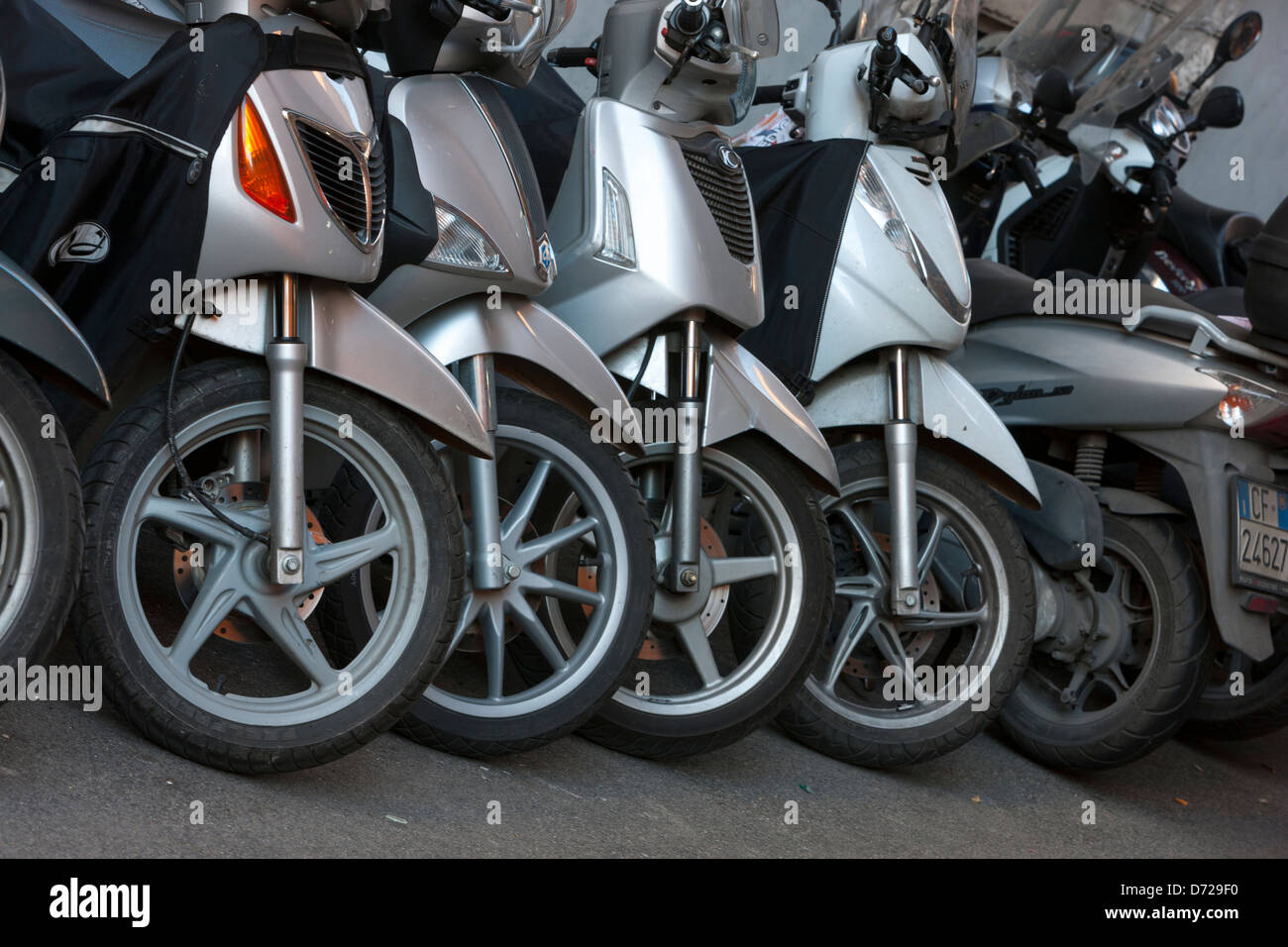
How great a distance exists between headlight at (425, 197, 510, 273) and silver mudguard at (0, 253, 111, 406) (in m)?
0.73

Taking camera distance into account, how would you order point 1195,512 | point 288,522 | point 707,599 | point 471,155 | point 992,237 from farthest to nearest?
1. point 992,237
2. point 1195,512
3. point 707,599
4. point 471,155
5. point 288,522

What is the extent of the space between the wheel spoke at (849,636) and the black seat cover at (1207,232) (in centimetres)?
302

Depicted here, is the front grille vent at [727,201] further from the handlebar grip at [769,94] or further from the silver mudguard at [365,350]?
the silver mudguard at [365,350]

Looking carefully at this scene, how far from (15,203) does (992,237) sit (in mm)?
3580

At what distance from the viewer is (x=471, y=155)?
2697 mm

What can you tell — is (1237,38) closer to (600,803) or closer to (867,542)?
(867,542)

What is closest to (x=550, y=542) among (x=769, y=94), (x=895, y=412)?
(x=895, y=412)

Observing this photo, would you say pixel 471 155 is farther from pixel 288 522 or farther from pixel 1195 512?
pixel 1195 512

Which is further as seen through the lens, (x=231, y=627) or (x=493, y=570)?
(x=493, y=570)

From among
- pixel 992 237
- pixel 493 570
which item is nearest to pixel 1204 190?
pixel 992 237

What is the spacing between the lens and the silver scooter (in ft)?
9.44

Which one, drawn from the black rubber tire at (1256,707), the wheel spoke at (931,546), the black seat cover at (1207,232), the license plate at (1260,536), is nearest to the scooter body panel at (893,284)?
the wheel spoke at (931,546)

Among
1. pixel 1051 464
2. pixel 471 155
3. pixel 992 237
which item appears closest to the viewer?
pixel 471 155

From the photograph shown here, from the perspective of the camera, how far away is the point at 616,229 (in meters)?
2.96
